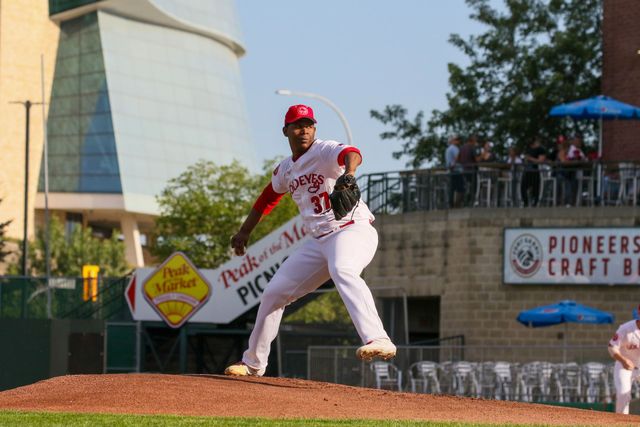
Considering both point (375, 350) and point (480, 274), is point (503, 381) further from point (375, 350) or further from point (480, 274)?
point (375, 350)

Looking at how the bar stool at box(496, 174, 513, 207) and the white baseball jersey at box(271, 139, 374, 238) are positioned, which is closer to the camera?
the white baseball jersey at box(271, 139, 374, 238)

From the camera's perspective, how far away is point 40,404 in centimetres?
1340

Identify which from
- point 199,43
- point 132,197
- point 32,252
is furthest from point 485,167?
point 199,43

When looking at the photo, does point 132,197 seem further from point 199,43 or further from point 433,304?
point 433,304

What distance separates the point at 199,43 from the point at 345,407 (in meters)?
101

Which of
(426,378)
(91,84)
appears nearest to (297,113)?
(426,378)

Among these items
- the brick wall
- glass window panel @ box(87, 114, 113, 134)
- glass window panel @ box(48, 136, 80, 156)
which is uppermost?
glass window panel @ box(87, 114, 113, 134)

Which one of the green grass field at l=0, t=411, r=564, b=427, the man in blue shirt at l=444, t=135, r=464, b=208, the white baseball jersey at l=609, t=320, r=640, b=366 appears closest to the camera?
the green grass field at l=0, t=411, r=564, b=427

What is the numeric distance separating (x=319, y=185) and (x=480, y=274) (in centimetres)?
2403

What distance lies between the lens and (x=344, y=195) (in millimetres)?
12383

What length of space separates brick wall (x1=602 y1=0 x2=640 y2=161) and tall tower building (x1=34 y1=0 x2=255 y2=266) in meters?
58.3

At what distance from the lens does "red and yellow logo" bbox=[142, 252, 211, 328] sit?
29.8 meters

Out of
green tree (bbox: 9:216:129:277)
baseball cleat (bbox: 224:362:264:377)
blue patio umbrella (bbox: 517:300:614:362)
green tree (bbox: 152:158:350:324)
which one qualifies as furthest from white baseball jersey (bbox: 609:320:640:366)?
green tree (bbox: 9:216:129:277)

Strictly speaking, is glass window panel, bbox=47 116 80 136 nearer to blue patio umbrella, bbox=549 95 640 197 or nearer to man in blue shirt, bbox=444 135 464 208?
man in blue shirt, bbox=444 135 464 208
